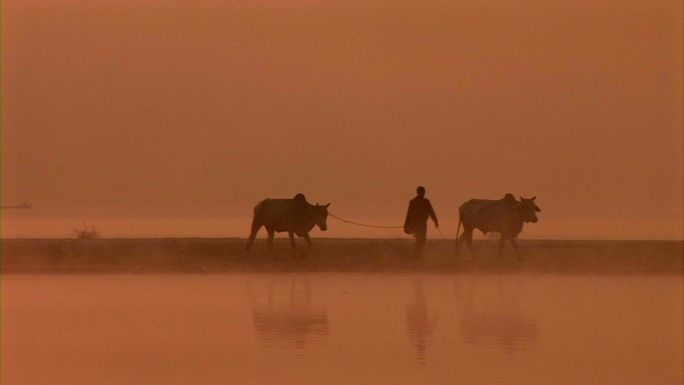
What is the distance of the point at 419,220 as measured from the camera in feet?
80.7

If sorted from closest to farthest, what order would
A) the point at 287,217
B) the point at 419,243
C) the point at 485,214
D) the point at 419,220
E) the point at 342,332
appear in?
the point at 342,332
the point at 419,243
the point at 419,220
the point at 287,217
the point at 485,214

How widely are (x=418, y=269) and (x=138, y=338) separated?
10955 mm

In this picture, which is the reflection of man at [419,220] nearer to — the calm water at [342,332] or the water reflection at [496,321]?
the calm water at [342,332]

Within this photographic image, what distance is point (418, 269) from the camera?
76.9 feet

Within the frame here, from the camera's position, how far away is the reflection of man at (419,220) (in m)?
24.4

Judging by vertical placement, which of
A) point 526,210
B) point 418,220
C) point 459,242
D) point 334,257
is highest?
point 526,210

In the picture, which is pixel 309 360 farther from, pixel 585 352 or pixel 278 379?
pixel 585 352

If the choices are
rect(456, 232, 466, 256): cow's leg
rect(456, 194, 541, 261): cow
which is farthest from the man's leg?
rect(456, 194, 541, 261): cow

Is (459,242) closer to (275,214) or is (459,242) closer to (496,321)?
(275,214)

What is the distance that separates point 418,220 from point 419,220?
2 centimetres

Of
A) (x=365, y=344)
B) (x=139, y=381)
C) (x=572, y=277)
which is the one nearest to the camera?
(x=139, y=381)

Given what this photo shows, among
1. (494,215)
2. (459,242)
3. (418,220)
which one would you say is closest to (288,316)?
(418,220)

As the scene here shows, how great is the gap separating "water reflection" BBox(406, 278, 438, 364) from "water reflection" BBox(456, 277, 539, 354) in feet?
1.02

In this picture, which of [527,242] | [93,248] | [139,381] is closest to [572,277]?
[527,242]
